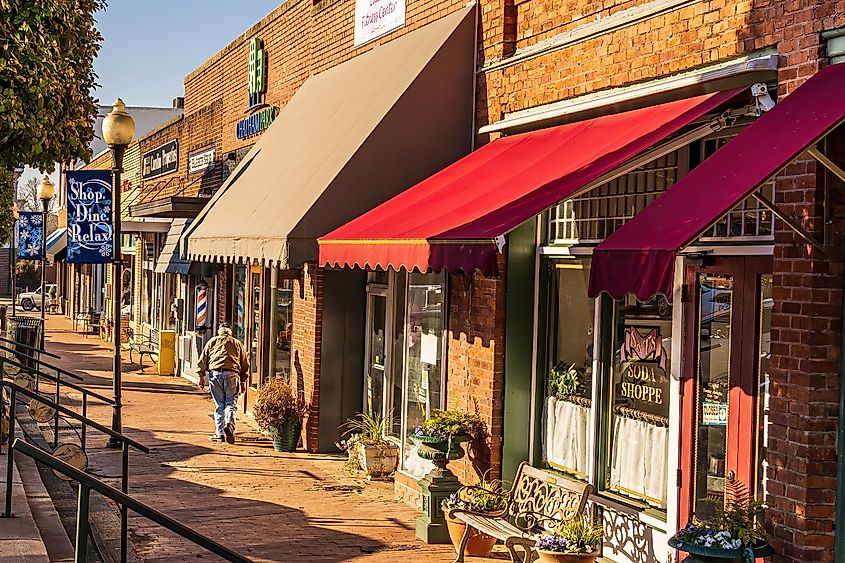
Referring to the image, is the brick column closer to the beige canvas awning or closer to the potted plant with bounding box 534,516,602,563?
the potted plant with bounding box 534,516,602,563

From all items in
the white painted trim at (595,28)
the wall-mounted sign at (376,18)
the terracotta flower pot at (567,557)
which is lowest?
the terracotta flower pot at (567,557)

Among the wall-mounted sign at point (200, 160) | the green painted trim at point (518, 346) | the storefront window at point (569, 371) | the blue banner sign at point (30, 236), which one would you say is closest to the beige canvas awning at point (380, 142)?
the green painted trim at point (518, 346)

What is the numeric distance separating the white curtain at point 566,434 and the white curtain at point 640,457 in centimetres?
48

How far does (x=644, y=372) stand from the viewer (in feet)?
30.7

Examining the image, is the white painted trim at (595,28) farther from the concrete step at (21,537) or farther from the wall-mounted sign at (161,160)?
the wall-mounted sign at (161,160)

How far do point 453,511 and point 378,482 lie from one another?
384 cm

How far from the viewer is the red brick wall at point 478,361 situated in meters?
11.0

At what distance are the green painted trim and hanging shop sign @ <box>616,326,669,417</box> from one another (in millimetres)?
1442

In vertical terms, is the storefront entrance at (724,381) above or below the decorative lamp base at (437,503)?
above

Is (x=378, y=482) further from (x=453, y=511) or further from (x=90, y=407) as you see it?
(x=90, y=407)

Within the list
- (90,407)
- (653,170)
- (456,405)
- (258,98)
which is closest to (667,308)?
(653,170)

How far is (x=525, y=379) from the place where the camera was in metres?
11.0

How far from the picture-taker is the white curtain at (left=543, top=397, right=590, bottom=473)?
10.2 m

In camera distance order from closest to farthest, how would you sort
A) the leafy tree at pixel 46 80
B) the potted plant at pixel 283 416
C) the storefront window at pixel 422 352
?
the leafy tree at pixel 46 80, the storefront window at pixel 422 352, the potted plant at pixel 283 416
